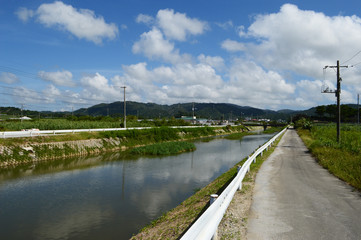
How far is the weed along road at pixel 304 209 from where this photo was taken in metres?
5.81

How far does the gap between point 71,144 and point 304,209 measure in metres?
27.1

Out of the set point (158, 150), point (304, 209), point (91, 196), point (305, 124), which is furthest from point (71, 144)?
point (305, 124)

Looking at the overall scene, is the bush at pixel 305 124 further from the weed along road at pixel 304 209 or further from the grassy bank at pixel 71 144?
the weed along road at pixel 304 209

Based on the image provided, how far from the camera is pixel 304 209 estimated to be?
7.47 m

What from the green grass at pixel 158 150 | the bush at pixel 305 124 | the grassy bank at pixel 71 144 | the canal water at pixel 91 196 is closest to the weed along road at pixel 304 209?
the canal water at pixel 91 196

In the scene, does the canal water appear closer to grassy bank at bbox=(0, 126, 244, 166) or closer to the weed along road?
grassy bank at bbox=(0, 126, 244, 166)

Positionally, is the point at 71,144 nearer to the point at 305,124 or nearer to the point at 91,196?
the point at 91,196

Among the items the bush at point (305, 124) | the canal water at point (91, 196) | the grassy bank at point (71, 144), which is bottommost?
the canal water at point (91, 196)

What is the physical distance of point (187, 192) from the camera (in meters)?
14.0

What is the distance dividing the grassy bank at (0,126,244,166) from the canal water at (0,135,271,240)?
7.52 feet

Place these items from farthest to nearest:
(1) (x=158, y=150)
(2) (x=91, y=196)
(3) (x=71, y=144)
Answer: (1) (x=158, y=150), (3) (x=71, y=144), (2) (x=91, y=196)

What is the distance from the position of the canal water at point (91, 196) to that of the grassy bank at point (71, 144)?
90.3 inches

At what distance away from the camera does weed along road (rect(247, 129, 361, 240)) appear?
5811 mm

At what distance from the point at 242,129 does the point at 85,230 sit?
96.9m
